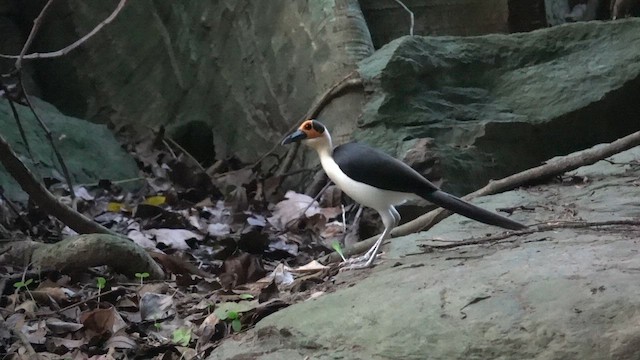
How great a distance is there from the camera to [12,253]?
10.2ft

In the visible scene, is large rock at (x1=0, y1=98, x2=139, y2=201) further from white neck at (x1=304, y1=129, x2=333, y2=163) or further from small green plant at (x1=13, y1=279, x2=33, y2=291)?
white neck at (x1=304, y1=129, x2=333, y2=163)

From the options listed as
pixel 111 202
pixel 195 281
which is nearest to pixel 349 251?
pixel 195 281

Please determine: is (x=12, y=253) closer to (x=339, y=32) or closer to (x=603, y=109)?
(x=339, y=32)

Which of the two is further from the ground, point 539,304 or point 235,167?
point 539,304

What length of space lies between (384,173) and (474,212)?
342 millimetres

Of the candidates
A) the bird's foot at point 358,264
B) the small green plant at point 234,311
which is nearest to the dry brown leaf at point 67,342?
the small green plant at point 234,311

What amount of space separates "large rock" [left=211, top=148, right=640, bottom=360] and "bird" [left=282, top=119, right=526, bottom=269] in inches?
5.8

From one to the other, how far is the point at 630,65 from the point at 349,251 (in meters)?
2.27

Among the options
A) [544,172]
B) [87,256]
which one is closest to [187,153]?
[87,256]

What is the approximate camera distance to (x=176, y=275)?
10.6ft

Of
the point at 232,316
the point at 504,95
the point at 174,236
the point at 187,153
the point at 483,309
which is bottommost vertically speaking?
the point at 187,153

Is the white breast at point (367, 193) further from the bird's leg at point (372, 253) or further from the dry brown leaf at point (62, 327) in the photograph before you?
the dry brown leaf at point (62, 327)

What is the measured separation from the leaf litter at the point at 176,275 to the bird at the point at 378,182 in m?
0.31

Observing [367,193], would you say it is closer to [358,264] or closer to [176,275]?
[358,264]
